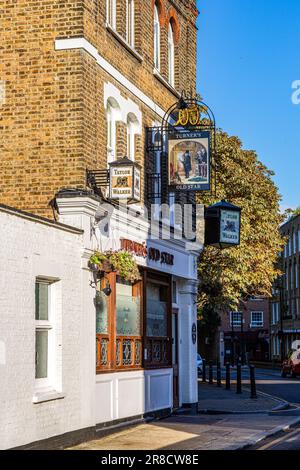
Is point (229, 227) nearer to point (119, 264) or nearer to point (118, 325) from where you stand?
point (118, 325)

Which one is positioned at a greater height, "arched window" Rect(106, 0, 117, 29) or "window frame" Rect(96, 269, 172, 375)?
"arched window" Rect(106, 0, 117, 29)

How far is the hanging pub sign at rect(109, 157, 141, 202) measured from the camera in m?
16.6

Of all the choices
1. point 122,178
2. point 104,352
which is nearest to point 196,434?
point 104,352

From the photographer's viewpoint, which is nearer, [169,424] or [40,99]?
[40,99]

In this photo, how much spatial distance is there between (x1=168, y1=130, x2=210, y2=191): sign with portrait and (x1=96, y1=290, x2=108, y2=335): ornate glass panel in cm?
398

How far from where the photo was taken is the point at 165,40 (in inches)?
892

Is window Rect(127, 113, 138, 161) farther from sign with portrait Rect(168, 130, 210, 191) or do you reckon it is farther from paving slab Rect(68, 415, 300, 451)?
paving slab Rect(68, 415, 300, 451)

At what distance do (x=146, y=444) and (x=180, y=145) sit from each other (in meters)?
7.28

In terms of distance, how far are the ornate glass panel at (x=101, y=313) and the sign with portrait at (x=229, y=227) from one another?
626 centimetres

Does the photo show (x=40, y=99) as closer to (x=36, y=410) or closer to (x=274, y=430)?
(x=36, y=410)

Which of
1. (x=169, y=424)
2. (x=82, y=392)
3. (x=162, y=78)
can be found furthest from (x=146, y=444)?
(x=162, y=78)

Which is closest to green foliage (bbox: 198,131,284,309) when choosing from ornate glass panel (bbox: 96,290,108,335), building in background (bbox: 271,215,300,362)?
ornate glass panel (bbox: 96,290,108,335)

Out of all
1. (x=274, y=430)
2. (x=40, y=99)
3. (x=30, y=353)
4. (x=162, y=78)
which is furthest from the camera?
(x=162, y=78)

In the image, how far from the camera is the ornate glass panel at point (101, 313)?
16922mm
